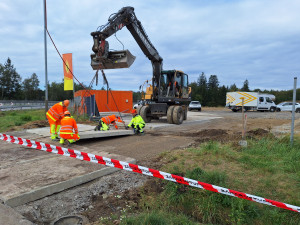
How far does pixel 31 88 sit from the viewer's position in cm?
7488

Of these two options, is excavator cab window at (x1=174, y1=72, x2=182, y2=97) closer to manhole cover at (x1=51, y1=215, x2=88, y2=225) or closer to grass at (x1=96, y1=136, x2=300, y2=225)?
grass at (x1=96, y1=136, x2=300, y2=225)

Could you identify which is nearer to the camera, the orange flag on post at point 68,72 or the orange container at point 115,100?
the orange flag on post at point 68,72

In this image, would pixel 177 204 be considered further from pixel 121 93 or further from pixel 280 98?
pixel 280 98

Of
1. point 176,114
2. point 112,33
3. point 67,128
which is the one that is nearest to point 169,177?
point 67,128

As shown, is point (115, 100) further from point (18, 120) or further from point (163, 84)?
point (18, 120)

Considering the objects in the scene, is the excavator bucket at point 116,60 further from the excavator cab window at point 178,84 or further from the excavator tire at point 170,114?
the excavator cab window at point 178,84

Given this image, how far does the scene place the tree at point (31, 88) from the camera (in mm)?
74125

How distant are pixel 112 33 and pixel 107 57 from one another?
1.32 m

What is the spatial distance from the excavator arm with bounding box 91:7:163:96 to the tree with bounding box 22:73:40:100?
73359mm

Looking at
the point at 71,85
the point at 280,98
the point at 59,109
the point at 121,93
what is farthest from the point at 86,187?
the point at 280,98

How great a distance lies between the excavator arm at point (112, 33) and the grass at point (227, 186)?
16.9 feet

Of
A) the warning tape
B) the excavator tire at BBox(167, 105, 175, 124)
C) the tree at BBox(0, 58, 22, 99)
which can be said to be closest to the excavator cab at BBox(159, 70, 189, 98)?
the excavator tire at BBox(167, 105, 175, 124)

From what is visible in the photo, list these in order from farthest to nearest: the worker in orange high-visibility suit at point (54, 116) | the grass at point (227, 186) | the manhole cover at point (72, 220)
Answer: the worker in orange high-visibility suit at point (54, 116) → the grass at point (227, 186) → the manhole cover at point (72, 220)

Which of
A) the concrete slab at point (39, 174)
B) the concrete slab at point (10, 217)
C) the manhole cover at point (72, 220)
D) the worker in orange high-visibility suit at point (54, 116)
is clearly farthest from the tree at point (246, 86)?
the concrete slab at point (10, 217)
